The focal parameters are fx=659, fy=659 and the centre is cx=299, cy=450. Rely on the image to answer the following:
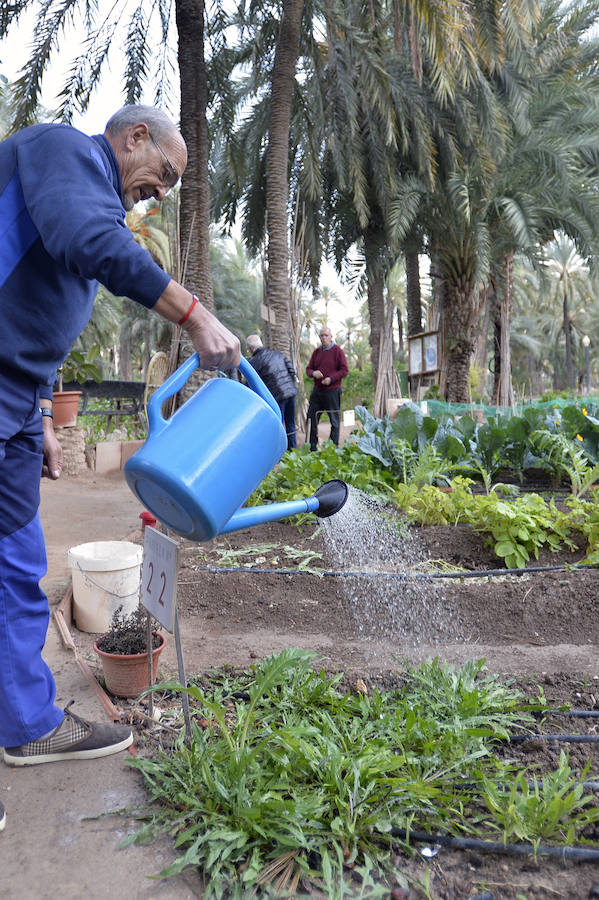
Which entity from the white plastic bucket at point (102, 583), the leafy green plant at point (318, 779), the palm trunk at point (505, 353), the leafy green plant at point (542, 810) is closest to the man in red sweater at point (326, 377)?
the white plastic bucket at point (102, 583)

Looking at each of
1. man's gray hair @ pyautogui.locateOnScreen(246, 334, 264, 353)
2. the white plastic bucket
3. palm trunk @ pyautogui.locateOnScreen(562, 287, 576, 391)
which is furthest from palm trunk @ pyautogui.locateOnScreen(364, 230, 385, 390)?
palm trunk @ pyautogui.locateOnScreen(562, 287, 576, 391)

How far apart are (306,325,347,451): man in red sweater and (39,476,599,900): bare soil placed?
14.5ft

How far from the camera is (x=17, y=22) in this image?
7.31 metres

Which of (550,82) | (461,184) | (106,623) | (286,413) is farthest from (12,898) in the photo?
(550,82)

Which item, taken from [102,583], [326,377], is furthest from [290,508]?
[326,377]

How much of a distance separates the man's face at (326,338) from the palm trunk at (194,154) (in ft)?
5.07

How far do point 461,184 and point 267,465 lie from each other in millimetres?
10391

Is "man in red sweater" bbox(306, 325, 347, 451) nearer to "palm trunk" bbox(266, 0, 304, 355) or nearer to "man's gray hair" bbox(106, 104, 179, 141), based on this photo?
"palm trunk" bbox(266, 0, 304, 355)

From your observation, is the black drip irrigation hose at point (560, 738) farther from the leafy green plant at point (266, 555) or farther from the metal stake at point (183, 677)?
the leafy green plant at point (266, 555)

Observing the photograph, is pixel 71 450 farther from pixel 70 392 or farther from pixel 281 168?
pixel 281 168

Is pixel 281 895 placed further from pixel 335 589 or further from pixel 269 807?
pixel 335 589

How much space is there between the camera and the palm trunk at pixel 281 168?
7557mm

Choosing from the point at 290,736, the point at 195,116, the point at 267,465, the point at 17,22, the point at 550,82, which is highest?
the point at 550,82

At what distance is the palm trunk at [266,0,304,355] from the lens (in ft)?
24.8
